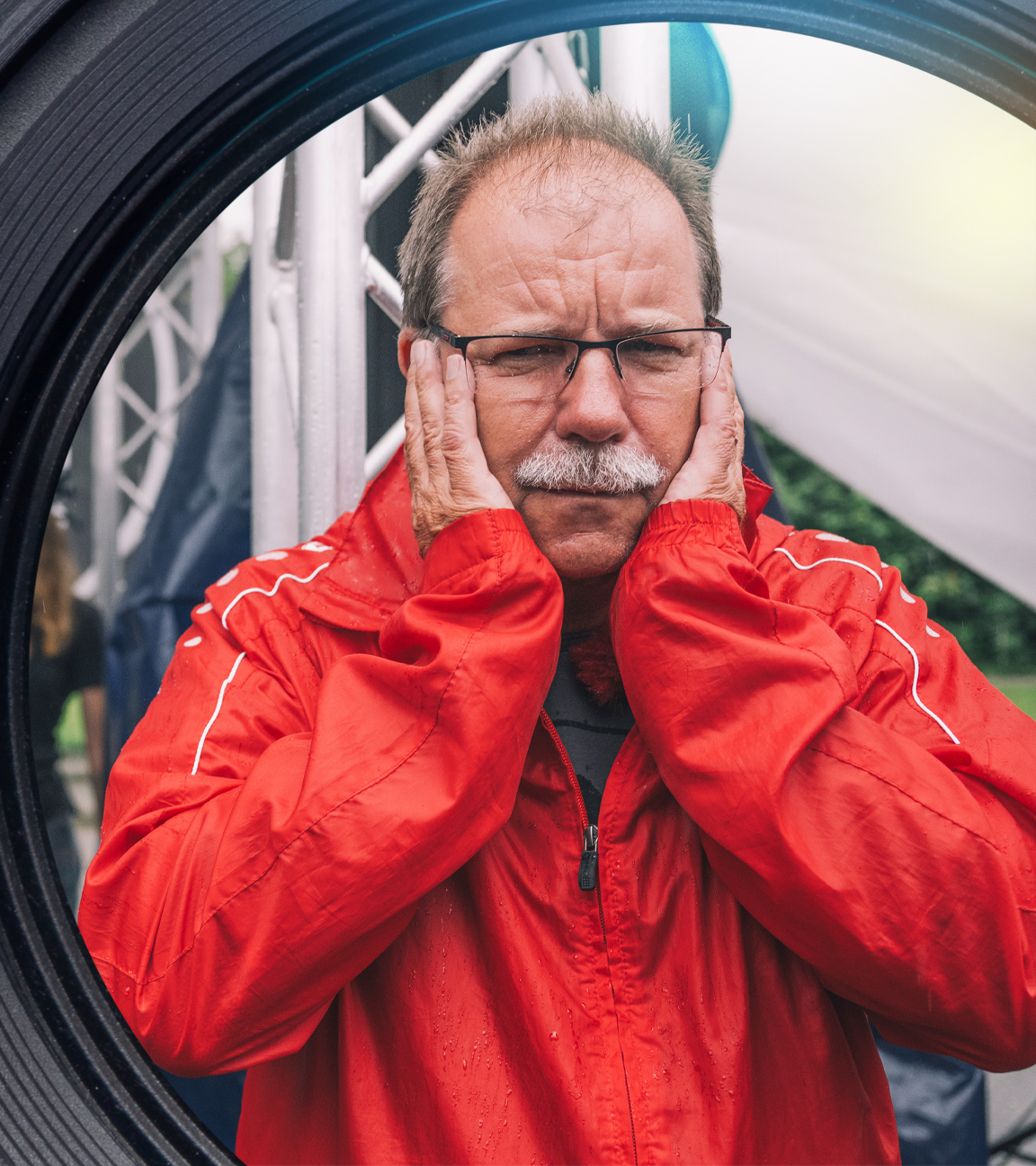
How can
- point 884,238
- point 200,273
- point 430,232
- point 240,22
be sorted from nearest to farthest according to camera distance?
point 240,22 → point 430,232 → point 884,238 → point 200,273

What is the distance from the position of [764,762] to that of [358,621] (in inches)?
18.3

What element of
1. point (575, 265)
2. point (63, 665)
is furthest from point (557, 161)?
point (63, 665)

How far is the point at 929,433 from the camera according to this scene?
66.7 inches

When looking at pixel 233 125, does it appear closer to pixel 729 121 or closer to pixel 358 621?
pixel 358 621

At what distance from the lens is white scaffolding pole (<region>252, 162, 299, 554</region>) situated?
4.27ft

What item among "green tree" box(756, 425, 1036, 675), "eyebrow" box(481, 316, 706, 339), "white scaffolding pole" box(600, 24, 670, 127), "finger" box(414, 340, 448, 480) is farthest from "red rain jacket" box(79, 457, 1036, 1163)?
"white scaffolding pole" box(600, 24, 670, 127)

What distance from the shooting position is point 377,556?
99 centimetres

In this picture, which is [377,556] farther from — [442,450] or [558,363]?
[558,363]

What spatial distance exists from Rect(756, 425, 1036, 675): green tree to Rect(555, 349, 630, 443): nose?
0.51 metres

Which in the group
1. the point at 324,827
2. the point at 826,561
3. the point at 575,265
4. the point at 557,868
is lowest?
the point at 557,868

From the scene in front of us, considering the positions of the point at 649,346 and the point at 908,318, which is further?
the point at 908,318

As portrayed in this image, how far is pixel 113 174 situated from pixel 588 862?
811 mm

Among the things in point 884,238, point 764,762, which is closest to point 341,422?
point 764,762

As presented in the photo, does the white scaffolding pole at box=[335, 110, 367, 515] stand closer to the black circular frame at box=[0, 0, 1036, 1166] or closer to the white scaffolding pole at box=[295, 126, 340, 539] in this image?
the white scaffolding pole at box=[295, 126, 340, 539]
